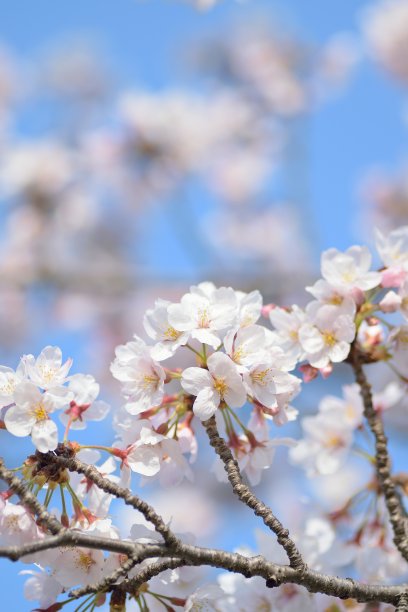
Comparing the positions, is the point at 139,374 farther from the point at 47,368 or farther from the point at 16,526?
the point at 16,526

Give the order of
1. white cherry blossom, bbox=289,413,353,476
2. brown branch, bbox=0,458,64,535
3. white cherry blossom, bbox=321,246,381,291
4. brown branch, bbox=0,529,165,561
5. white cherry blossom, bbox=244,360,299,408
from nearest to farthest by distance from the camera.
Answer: brown branch, bbox=0,529,165,561 < brown branch, bbox=0,458,64,535 < white cherry blossom, bbox=244,360,299,408 < white cherry blossom, bbox=321,246,381,291 < white cherry blossom, bbox=289,413,353,476

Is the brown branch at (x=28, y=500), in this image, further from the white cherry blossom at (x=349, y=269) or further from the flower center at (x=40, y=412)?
the white cherry blossom at (x=349, y=269)

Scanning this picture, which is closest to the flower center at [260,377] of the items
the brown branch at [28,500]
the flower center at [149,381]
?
the flower center at [149,381]

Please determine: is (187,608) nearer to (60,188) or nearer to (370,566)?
(370,566)

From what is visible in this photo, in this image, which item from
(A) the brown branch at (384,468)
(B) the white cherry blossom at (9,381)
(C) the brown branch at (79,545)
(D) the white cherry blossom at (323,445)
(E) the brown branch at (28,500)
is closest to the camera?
(C) the brown branch at (79,545)

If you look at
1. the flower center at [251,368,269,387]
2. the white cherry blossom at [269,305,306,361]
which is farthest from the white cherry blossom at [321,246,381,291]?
the flower center at [251,368,269,387]

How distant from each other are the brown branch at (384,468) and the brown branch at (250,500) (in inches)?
16.2

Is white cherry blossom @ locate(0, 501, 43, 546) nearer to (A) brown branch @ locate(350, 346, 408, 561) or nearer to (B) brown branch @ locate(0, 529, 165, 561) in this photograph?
(B) brown branch @ locate(0, 529, 165, 561)

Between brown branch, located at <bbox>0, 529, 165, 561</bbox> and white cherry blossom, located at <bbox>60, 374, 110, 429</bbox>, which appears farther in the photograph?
white cherry blossom, located at <bbox>60, 374, 110, 429</bbox>

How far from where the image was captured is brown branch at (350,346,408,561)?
1.95 metres

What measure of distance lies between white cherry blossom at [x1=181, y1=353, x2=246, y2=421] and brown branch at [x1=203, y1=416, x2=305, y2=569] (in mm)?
55

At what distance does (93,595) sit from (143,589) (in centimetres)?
13

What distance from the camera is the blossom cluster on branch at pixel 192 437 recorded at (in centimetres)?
156

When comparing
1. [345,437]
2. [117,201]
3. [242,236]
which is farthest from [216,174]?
[345,437]
